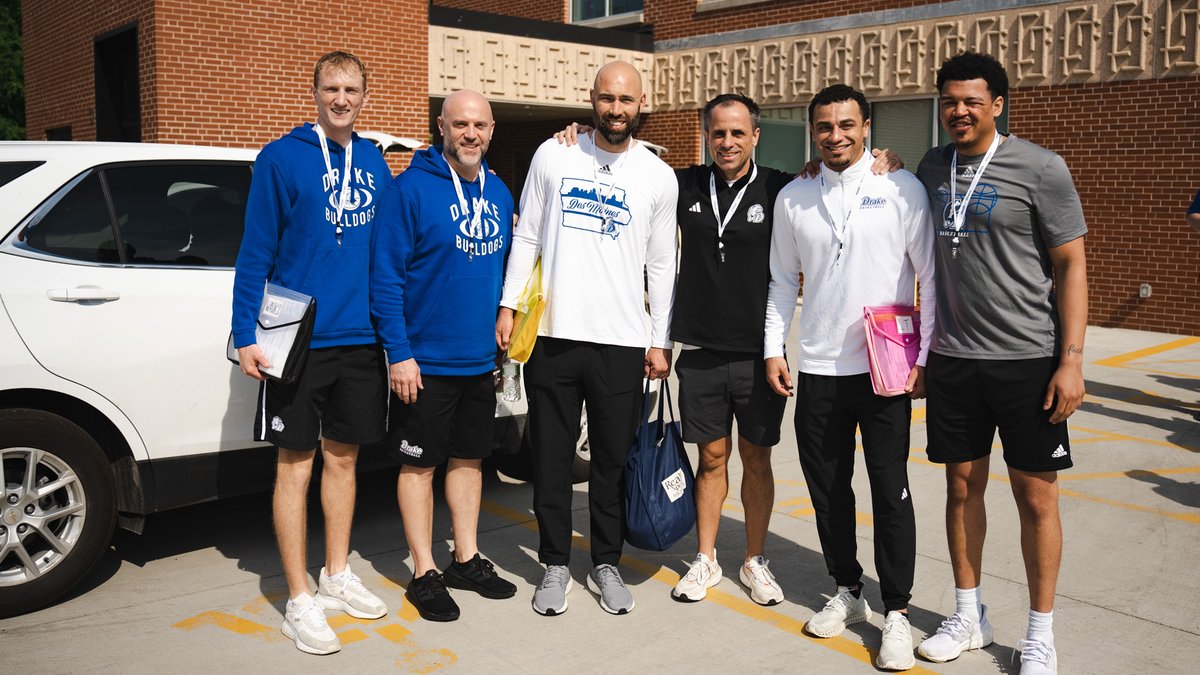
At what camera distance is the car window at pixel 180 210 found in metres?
4.55

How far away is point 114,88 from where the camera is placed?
1562cm

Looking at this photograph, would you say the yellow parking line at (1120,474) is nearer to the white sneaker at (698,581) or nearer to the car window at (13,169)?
the white sneaker at (698,581)

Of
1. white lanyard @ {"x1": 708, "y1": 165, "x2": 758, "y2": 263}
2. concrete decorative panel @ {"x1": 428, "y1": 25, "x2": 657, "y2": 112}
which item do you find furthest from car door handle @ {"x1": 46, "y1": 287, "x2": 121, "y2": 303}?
concrete decorative panel @ {"x1": 428, "y1": 25, "x2": 657, "y2": 112}

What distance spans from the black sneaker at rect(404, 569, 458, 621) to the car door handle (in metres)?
1.68

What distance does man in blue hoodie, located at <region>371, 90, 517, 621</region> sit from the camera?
4.16 meters

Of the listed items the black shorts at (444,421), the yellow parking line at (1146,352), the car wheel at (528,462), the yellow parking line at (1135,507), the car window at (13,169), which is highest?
the car window at (13,169)

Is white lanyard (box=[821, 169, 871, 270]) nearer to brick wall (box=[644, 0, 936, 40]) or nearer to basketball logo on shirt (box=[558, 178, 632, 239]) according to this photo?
basketball logo on shirt (box=[558, 178, 632, 239])

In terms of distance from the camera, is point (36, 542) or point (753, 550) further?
point (753, 550)

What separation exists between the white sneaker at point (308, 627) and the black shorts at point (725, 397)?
158 centimetres

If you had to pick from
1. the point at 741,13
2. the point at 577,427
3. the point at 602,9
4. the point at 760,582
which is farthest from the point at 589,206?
the point at 602,9

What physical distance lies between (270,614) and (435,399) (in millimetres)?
1097

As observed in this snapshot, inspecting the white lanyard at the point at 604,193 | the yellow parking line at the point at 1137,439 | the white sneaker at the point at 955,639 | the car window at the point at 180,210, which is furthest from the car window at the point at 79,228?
the yellow parking line at the point at 1137,439

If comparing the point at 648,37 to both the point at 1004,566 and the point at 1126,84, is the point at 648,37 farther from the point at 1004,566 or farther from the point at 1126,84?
the point at 1004,566

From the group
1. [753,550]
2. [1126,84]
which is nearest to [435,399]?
[753,550]
